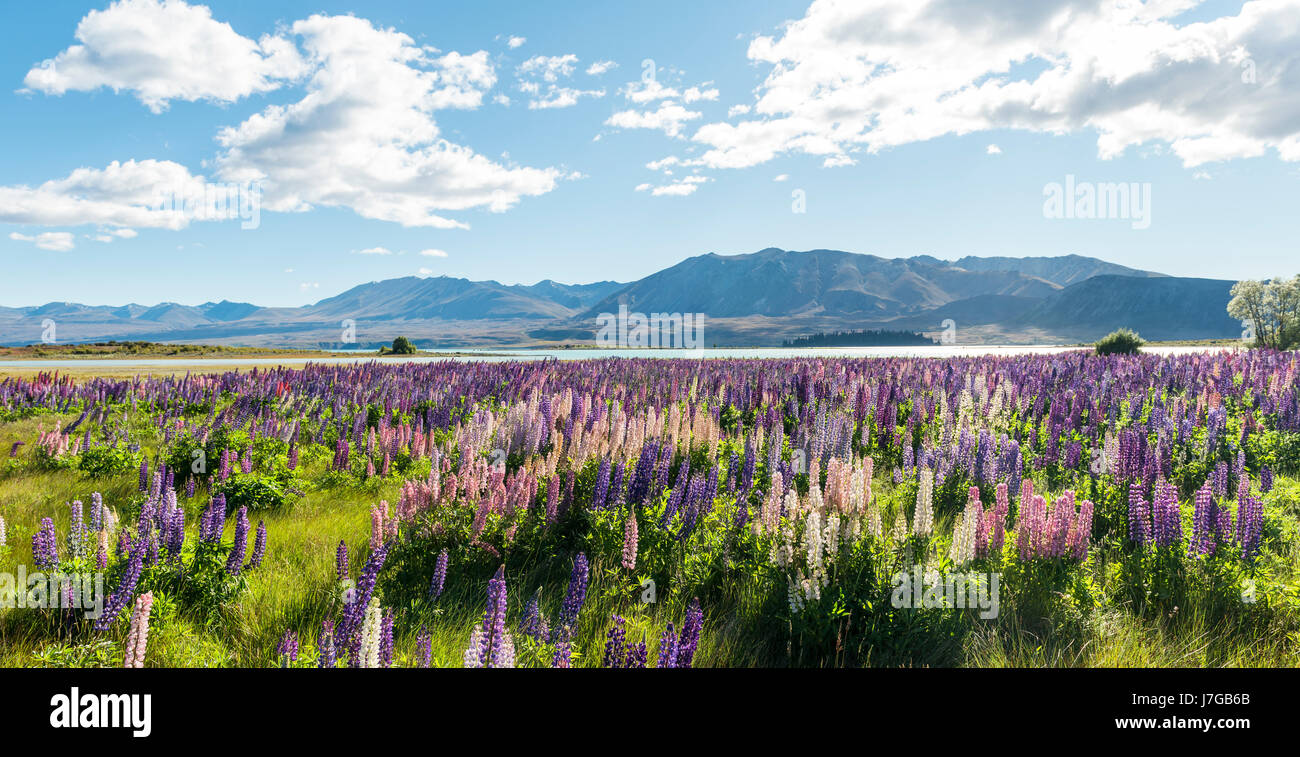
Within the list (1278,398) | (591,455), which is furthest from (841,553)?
(1278,398)

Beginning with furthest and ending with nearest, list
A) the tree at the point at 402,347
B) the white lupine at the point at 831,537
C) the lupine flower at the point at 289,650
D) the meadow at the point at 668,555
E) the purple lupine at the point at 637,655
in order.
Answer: the tree at the point at 402,347
the white lupine at the point at 831,537
the meadow at the point at 668,555
the purple lupine at the point at 637,655
the lupine flower at the point at 289,650

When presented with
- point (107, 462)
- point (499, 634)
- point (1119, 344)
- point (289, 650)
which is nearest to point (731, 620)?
point (499, 634)

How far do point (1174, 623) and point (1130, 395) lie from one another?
1014 centimetres

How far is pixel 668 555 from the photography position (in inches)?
194

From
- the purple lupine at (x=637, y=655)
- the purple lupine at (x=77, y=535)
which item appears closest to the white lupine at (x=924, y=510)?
the purple lupine at (x=637, y=655)

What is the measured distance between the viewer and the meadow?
145 inches

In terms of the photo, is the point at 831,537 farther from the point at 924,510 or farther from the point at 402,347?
the point at 402,347

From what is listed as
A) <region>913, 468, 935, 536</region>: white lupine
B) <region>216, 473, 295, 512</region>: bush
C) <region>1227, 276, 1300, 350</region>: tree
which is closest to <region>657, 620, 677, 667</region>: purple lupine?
<region>913, 468, 935, 536</region>: white lupine

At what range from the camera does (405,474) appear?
8500 millimetres

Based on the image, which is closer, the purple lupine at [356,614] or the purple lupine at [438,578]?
the purple lupine at [356,614]

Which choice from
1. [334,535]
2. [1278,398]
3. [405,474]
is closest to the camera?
[334,535]

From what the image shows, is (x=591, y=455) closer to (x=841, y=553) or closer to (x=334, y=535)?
(x=334, y=535)

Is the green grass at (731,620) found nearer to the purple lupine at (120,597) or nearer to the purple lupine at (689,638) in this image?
the purple lupine at (120,597)

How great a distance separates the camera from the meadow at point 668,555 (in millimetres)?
3678
